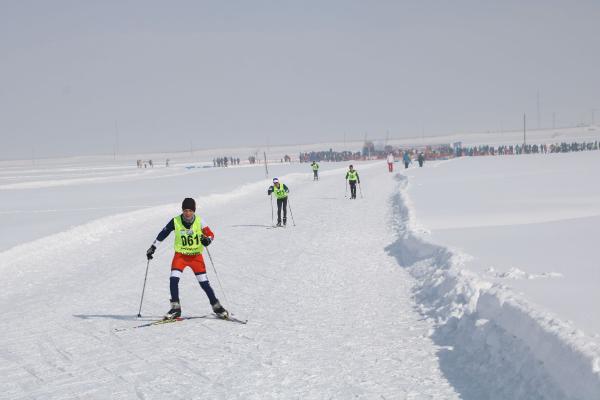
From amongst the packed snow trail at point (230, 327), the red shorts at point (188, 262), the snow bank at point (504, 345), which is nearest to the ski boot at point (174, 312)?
the packed snow trail at point (230, 327)

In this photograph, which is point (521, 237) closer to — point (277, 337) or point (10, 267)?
point (277, 337)

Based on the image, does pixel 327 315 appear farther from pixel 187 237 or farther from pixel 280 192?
pixel 280 192

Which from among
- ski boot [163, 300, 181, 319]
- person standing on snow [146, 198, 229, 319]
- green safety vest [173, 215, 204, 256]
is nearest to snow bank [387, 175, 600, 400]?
person standing on snow [146, 198, 229, 319]

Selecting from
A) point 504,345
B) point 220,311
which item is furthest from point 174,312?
point 504,345

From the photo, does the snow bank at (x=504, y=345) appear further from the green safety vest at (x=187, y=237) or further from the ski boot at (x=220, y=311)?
the green safety vest at (x=187, y=237)

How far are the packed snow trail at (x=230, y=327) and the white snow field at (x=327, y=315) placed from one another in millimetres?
32

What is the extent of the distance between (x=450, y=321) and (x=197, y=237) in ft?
11.7

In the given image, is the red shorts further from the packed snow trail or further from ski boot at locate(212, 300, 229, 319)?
the packed snow trail

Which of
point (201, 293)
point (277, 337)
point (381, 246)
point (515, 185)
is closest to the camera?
point (277, 337)

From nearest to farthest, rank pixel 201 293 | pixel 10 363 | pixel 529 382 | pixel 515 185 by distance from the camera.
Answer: pixel 529 382 < pixel 10 363 < pixel 201 293 < pixel 515 185

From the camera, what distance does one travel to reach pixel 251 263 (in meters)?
14.7

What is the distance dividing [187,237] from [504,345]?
14.7 feet

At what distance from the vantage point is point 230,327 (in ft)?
29.5

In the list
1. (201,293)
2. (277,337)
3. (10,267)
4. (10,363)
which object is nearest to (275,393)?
(277,337)
